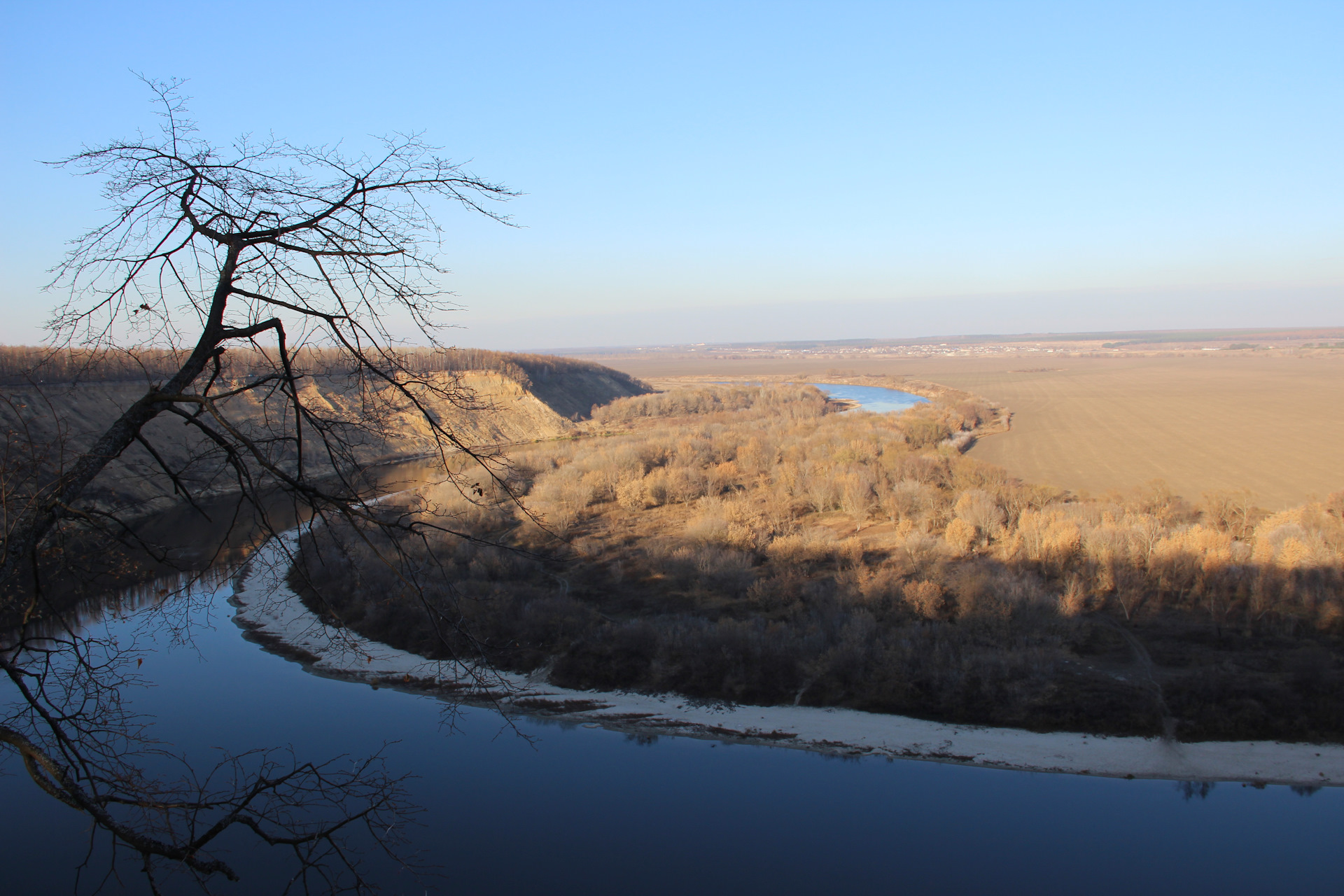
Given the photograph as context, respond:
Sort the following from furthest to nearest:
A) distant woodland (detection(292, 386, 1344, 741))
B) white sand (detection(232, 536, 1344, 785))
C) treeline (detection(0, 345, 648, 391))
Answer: distant woodland (detection(292, 386, 1344, 741)) → white sand (detection(232, 536, 1344, 785)) → treeline (detection(0, 345, 648, 391))

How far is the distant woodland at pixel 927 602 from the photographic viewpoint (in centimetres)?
1560

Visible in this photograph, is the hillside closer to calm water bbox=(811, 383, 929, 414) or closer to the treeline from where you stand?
the treeline

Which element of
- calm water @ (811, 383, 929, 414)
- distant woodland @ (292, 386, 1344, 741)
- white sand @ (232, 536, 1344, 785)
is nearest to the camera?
white sand @ (232, 536, 1344, 785)

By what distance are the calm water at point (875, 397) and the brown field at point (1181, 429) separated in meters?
9.14

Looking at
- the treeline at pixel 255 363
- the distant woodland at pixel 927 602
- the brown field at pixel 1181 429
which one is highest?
the treeline at pixel 255 363

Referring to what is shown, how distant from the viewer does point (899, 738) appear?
14867 millimetres

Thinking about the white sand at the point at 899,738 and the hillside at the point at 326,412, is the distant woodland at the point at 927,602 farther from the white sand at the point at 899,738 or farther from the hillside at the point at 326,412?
the hillside at the point at 326,412

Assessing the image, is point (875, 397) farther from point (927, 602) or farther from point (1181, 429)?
point (927, 602)

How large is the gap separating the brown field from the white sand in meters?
19.9

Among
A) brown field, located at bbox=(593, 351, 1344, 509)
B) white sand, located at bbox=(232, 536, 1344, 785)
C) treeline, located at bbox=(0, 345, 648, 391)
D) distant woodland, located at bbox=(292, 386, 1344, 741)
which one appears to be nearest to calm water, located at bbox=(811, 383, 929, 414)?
brown field, located at bbox=(593, 351, 1344, 509)

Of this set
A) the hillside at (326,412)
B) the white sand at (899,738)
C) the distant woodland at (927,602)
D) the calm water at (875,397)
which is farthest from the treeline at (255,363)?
the calm water at (875,397)

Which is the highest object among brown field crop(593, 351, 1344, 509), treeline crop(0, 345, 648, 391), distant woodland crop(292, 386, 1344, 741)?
treeline crop(0, 345, 648, 391)

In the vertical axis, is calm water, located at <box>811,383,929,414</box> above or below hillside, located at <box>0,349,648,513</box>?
below

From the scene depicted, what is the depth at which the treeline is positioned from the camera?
157 inches
